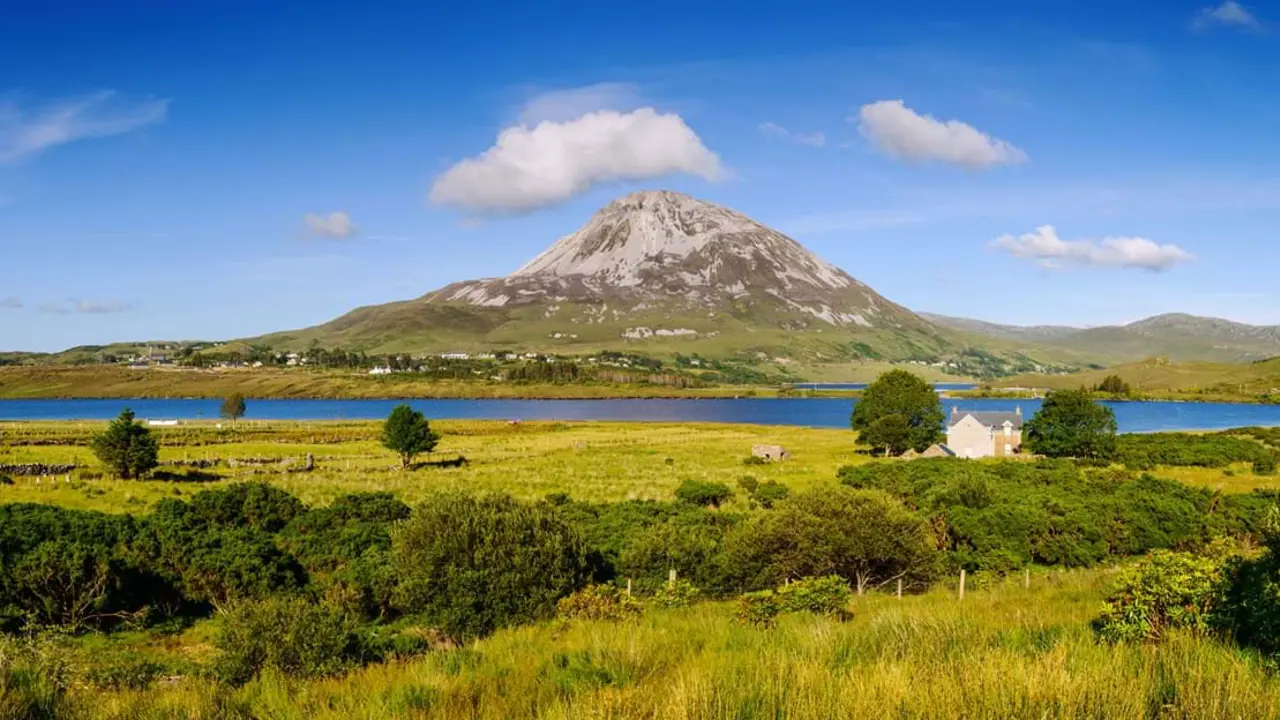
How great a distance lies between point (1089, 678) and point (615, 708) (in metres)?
3.39

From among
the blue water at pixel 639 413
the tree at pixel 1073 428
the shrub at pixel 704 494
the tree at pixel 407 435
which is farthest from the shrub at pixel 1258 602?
the blue water at pixel 639 413

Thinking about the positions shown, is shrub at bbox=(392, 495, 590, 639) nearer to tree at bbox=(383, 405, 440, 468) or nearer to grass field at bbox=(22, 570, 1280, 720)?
grass field at bbox=(22, 570, 1280, 720)

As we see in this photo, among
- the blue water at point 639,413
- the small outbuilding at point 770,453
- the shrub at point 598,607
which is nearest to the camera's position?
the shrub at point 598,607

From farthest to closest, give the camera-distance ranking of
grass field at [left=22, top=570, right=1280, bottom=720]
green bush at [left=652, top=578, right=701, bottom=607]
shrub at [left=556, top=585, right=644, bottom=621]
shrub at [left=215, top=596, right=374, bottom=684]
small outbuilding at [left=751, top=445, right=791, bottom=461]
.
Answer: small outbuilding at [left=751, top=445, right=791, bottom=461]
green bush at [left=652, top=578, right=701, bottom=607]
shrub at [left=556, top=585, right=644, bottom=621]
shrub at [left=215, top=596, right=374, bottom=684]
grass field at [left=22, top=570, right=1280, bottom=720]

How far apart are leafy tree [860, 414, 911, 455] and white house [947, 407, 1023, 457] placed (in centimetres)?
506

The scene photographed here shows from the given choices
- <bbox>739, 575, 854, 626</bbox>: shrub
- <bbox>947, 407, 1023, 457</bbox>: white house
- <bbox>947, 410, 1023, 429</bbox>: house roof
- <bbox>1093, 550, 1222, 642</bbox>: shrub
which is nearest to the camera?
<bbox>1093, 550, 1222, 642</bbox>: shrub

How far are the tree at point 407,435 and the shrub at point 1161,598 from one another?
188ft

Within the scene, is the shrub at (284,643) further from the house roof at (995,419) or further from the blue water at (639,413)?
the blue water at (639,413)

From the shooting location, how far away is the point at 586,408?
19525cm

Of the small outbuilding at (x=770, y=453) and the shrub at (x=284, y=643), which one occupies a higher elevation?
the shrub at (x=284, y=643)

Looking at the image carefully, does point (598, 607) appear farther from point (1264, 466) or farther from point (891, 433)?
point (1264, 466)

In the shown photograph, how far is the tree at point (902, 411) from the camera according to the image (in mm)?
74062

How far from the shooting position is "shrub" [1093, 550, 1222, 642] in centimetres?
845

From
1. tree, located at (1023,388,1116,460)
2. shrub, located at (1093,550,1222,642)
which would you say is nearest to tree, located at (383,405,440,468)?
shrub, located at (1093,550,1222,642)
